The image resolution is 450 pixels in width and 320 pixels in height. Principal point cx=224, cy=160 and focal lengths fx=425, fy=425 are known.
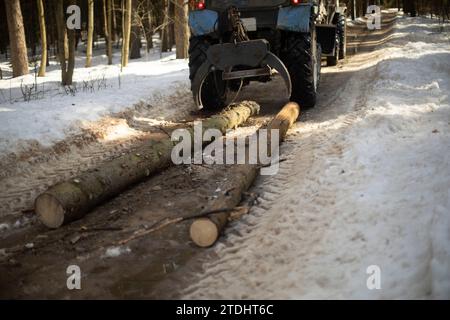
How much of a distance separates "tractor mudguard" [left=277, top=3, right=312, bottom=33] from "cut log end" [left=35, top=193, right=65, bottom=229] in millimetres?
4805

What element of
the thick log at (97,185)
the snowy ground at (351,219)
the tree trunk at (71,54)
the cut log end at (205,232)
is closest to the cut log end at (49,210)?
the thick log at (97,185)

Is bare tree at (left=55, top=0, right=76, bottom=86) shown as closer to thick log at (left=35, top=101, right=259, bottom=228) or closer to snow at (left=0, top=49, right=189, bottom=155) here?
snow at (left=0, top=49, right=189, bottom=155)

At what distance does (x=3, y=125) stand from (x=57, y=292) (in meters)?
4.18

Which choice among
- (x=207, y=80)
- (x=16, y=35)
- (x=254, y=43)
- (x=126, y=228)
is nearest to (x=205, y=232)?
(x=126, y=228)

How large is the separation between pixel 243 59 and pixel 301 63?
1088mm

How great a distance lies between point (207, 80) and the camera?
8.22 metres

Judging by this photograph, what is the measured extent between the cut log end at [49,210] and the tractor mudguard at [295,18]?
15.8 feet

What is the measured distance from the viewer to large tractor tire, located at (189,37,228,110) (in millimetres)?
7742

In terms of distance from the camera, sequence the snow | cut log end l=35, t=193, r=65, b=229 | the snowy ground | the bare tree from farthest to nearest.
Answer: the bare tree < the snow < cut log end l=35, t=193, r=65, b=229 < the snowy ground

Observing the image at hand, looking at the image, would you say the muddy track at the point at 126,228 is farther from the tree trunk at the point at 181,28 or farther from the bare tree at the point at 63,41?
the tree trunk at the point at 181,28

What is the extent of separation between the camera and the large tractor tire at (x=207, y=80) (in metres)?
7.74

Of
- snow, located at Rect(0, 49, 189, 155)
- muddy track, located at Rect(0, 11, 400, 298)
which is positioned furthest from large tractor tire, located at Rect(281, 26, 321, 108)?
snow, located at Rect(0, 49, 189, 155)

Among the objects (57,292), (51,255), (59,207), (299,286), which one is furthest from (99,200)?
(299,286)
